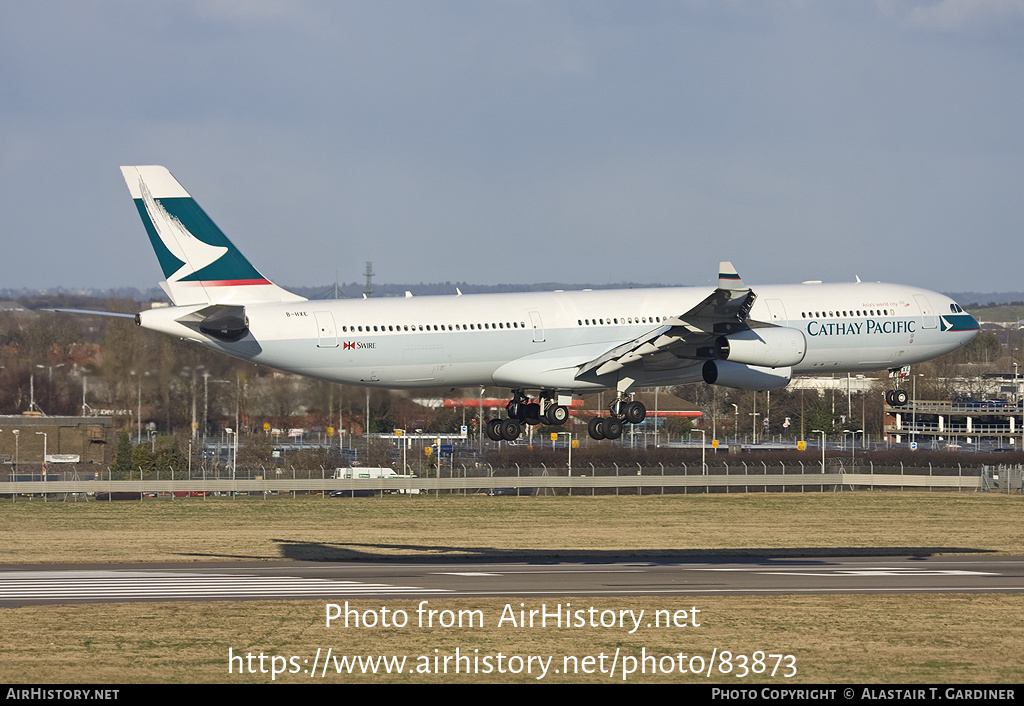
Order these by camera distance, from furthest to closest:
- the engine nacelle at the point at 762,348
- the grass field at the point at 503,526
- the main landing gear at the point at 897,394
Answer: the main landing gear at the point at 897,394
the grass field at the point at 503,526
the engine nacelle at the point at 762,348

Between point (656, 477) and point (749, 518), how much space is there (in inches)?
681

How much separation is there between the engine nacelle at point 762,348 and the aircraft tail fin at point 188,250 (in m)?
17.3

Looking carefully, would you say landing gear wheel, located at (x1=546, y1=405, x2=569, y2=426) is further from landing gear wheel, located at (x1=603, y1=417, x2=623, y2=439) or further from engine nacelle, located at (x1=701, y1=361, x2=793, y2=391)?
engine nacelle, located at (x1=701, y1=361, x2=793, y2=391)

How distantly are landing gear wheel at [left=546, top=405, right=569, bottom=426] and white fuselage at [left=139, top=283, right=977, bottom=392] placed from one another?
8.01 ft

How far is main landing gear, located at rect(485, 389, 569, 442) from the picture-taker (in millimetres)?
54969

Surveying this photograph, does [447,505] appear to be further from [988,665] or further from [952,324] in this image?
[988,665]

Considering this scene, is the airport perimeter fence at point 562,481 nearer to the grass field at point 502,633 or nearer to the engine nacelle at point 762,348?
the grass field at point 502,633

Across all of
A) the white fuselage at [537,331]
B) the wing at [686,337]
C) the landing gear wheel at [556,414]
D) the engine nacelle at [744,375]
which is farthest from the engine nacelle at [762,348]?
the landing gear wheel at [556,414]

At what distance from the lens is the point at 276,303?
5003 cm

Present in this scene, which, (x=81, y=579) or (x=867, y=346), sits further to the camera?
(x=867, y=346)

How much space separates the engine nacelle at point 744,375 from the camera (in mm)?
53188
